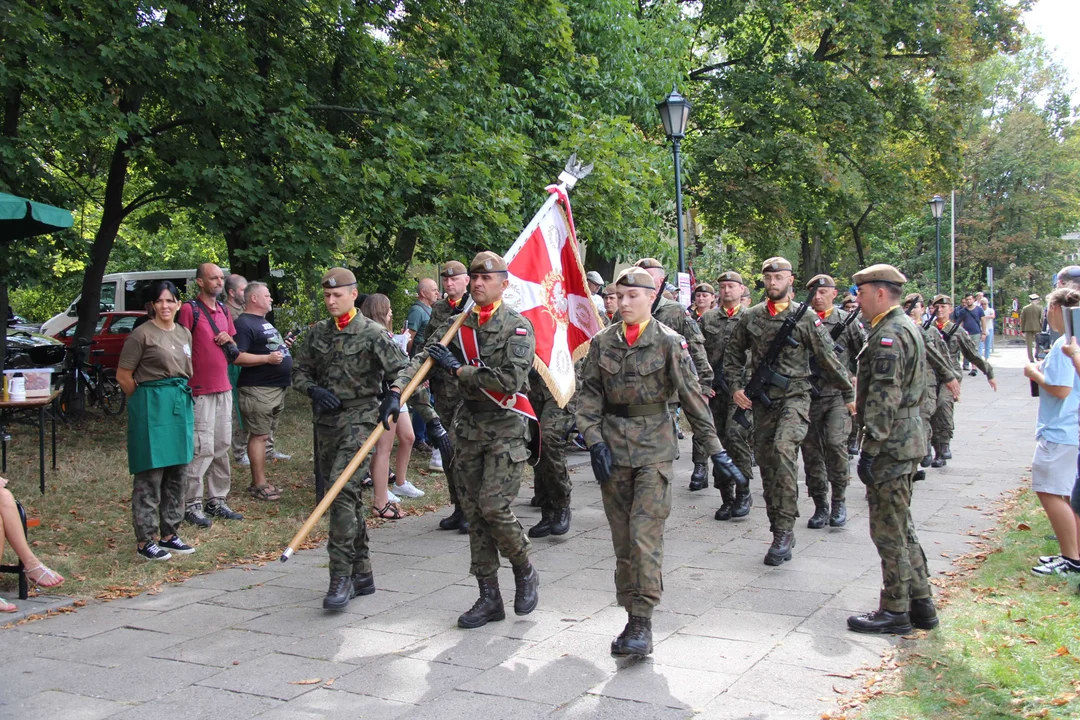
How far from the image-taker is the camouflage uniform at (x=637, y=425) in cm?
541

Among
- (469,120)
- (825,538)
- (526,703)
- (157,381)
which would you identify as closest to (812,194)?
(469,120)

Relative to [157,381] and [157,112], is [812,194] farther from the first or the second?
[157,381]

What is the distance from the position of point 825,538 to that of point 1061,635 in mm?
2707

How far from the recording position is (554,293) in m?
7.61

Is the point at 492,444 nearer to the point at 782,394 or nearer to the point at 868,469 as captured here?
the point at 868,469

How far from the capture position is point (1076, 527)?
697 centimetres

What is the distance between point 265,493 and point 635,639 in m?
5.52

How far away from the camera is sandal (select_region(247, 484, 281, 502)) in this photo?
9727 millimetres

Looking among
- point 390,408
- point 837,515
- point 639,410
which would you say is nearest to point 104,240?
point 390,408

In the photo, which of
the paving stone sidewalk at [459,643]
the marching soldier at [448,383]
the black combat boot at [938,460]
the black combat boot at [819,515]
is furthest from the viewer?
the black combat boot at [938,460]

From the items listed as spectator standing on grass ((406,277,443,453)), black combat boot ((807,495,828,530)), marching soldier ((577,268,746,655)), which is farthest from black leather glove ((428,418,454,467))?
spectator standing on grass ((406,277,443,453))

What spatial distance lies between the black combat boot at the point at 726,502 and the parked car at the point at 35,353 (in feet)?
42.5

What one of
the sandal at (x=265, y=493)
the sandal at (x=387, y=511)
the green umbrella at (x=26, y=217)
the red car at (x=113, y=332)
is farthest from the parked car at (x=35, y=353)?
the green umbrella at (x=26, y=217)

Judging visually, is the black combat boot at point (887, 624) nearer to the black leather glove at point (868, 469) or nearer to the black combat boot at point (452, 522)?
the black leather glove at point (868, 469)
